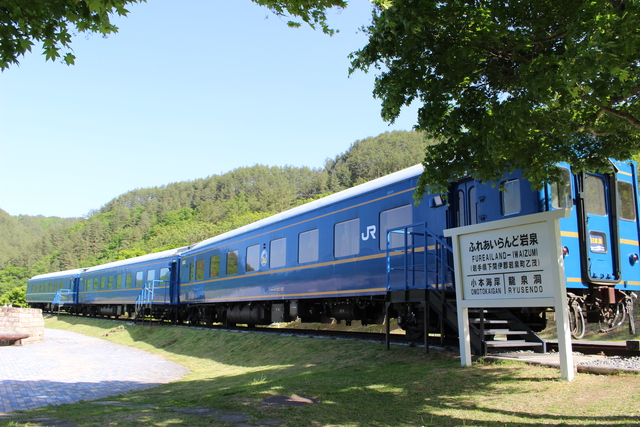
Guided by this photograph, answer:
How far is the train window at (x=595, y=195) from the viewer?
8.65 meters

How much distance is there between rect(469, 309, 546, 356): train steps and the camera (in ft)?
26.3

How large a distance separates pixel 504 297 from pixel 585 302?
7.46 feet

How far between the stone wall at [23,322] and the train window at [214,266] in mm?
5961

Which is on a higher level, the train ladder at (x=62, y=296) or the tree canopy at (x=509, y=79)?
the tree canopy at (x=509, y=79)

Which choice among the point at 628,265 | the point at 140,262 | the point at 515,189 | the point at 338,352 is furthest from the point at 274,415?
the point at 140,262

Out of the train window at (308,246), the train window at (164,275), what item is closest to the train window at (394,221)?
the train window at (308,246)

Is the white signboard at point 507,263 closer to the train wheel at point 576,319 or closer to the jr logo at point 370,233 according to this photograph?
the train wheel at point 576,319

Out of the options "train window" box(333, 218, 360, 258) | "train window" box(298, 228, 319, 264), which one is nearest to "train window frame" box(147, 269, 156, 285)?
"train window" box(298, 228, 319, 264)

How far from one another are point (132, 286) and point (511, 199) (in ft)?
73.6

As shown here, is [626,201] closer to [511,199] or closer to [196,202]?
[511,199]

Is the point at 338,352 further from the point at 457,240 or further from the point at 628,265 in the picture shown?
the point at 628,265

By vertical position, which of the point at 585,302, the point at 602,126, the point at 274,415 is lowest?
the point at 274,415

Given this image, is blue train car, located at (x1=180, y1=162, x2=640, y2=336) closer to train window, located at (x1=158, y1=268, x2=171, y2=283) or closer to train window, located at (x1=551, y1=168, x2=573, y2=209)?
train window, located at (x1=551, y1=168, x2=573, y2=209)

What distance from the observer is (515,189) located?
8.38 metres
